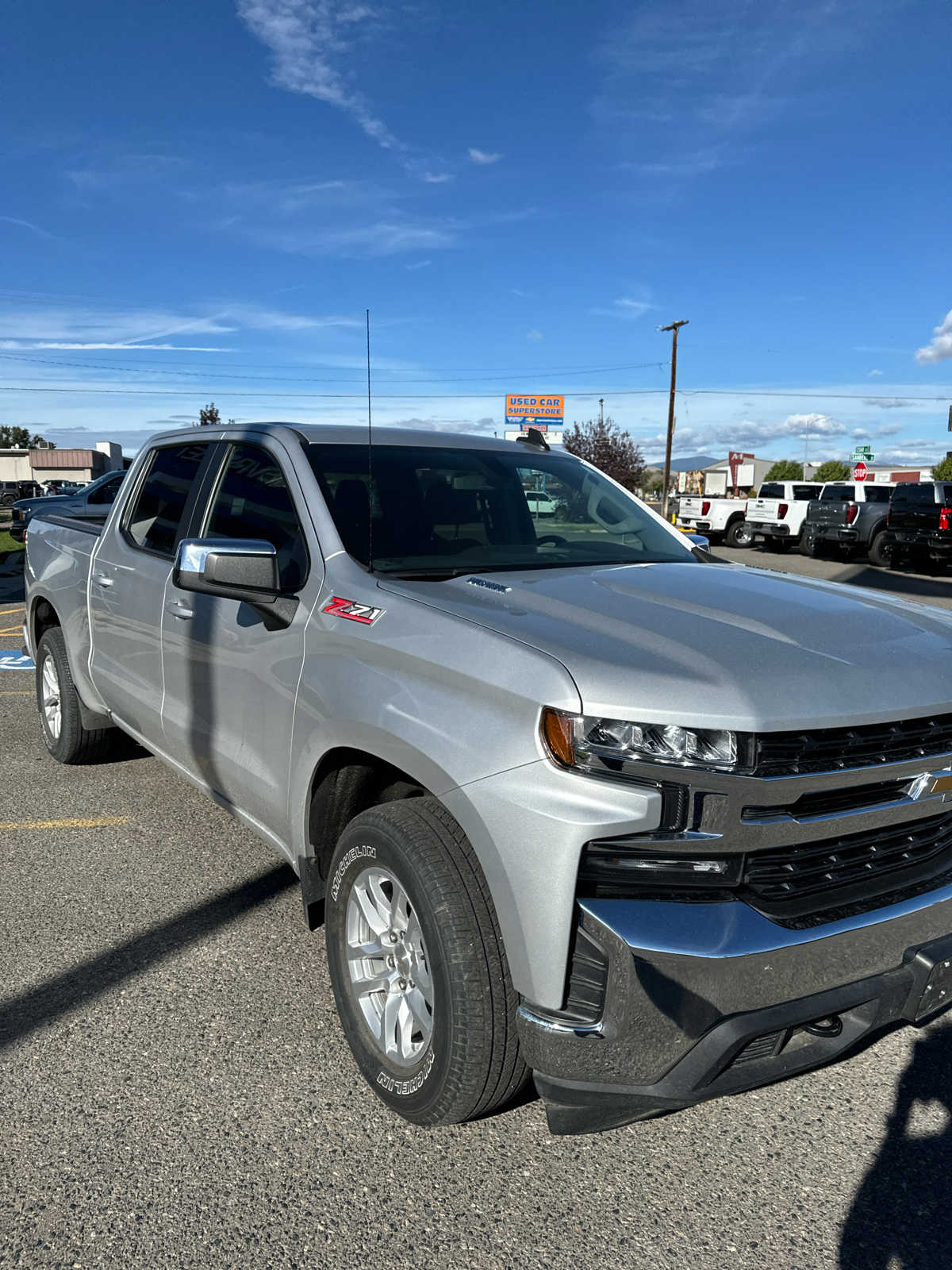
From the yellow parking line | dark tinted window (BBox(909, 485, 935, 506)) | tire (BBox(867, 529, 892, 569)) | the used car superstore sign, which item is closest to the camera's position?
the yellow parking line

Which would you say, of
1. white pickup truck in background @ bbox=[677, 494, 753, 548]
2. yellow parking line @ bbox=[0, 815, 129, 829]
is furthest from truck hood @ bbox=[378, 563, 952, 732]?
white pickup truck in background @ bbox=[677, 494, 753, 548]

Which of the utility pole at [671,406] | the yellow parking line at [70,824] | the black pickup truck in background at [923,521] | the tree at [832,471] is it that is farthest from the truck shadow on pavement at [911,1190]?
the tree at [832,471]

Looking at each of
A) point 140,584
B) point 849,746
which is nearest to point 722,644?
point 849,746

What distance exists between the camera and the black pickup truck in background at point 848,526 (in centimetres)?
2267

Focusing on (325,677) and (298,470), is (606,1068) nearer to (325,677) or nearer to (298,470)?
(325,677)

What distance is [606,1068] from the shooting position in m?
2.05

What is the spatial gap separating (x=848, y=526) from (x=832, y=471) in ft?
333

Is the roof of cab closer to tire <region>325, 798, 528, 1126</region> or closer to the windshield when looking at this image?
the windshield

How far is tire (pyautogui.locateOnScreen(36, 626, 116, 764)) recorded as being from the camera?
5.37m

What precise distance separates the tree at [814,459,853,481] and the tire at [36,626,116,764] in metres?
108

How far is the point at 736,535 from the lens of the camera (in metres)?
27.3

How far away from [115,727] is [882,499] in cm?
2323

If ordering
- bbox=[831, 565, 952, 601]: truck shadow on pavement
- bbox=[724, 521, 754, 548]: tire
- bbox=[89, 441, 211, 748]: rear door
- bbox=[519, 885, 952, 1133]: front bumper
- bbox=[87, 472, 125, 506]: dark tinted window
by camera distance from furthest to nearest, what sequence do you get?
1. bbox=[724, 521, 754, 548]: tire
2. bbox=[831, 565, 952, 601]: truck shadow on pavement
3. bbox=[87, 472, 125, 506]: dark tinted window
4. bbox=[89, 441, 211, 748]: rear door
5. bbox=[519, 885, 952, 1133]: front bumper

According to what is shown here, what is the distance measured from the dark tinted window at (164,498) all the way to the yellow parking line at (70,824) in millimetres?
1416
